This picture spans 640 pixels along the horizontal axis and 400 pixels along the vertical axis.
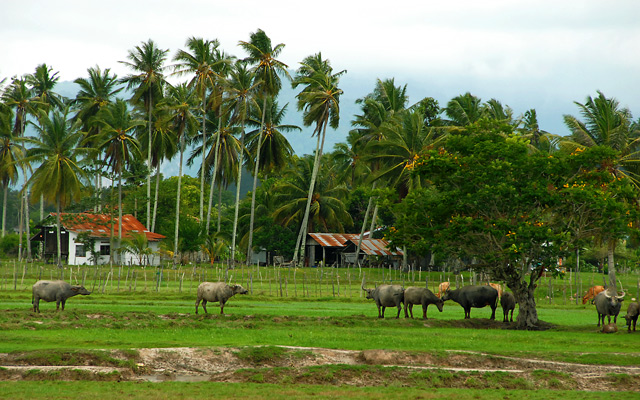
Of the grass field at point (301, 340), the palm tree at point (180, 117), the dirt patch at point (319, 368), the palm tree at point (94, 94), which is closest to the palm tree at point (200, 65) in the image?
the palm tree at point (180, 117)

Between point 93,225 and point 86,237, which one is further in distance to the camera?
point 93,225

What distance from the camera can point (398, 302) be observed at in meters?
28.8

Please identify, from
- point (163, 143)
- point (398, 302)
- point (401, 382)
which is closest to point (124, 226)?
point (163, 143)

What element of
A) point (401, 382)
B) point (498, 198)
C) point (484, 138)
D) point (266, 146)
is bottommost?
point (401, 382)

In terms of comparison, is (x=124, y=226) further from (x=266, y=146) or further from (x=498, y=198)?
(x=498, y=198)

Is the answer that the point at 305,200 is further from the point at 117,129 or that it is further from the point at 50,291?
the point at 50,291

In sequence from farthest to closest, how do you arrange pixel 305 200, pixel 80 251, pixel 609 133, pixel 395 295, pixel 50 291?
pixel 305 200 < pixel 80 251 < pixel 609 133 < pixel 395 295 < pixel 50 291

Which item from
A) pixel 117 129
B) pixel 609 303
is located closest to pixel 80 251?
pixel 117 129

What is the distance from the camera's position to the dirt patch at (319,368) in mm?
16359

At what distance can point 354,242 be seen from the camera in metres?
76.5

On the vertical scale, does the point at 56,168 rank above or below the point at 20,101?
below

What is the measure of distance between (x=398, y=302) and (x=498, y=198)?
5.95 m

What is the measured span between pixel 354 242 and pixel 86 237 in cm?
2736

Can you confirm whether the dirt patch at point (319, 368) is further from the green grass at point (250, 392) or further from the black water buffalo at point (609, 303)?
the black water buffalo at point (609, 303)
